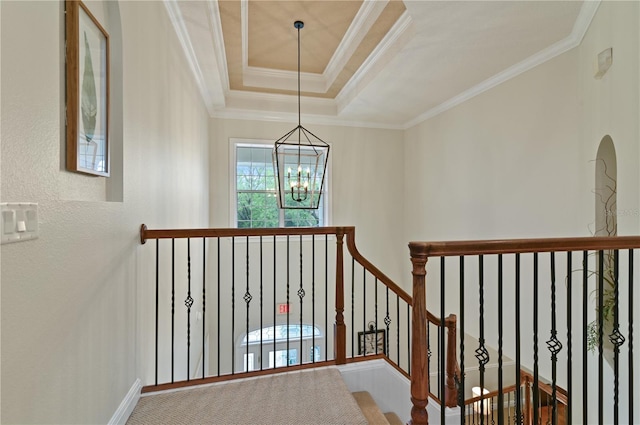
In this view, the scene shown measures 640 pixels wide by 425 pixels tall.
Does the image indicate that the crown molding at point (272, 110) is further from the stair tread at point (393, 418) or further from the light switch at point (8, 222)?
the light switch at point (8, 222)

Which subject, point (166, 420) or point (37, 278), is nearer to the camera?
point (37, 278)

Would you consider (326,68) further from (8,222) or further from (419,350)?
(8,222)

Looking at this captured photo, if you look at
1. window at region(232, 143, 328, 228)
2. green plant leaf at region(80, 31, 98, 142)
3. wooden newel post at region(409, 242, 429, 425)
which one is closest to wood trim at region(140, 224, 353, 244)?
green plant leaf at region(80, 31, 98, 142)

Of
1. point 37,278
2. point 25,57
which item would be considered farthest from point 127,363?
point 25,57

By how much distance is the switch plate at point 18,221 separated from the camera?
86 centimetres

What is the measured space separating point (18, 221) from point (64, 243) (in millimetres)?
269

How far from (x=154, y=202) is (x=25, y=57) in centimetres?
128

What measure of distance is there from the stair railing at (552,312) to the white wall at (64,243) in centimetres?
131

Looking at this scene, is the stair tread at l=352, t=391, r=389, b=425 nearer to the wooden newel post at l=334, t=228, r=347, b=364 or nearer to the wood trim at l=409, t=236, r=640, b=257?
the wooden newel post at l=334, t=228, r=347, b=364

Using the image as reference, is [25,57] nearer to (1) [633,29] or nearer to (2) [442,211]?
(1) [633,29]

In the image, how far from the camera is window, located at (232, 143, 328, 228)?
17.1ft

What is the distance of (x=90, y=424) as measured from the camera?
4.48 feet

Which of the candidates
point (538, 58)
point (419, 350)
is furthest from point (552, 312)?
point (538, 58)

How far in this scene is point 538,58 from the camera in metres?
3.14
